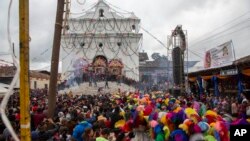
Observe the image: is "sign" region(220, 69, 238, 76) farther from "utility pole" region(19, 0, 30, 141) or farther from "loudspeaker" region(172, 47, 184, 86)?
"utility pole" region(19, 0, 30, 141)

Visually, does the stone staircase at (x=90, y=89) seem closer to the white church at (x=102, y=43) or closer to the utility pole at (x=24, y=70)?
the white church at (x=102, y=43)

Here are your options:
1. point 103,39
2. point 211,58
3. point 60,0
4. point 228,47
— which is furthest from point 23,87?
point 103,39

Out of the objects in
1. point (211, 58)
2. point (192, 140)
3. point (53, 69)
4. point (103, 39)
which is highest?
point (103, 39)

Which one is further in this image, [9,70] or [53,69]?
[9,70]

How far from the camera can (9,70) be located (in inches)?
1775

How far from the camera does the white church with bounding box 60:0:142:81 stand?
178ft

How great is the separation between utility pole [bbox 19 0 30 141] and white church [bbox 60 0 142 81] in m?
48.8

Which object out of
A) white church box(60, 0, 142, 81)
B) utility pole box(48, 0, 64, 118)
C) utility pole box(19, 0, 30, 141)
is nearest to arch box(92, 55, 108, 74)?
white church box(60, 0, 142, 81)

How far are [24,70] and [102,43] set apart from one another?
54.4 m

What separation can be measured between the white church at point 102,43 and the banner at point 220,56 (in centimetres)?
2903

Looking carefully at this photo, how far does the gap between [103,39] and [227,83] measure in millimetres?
33867

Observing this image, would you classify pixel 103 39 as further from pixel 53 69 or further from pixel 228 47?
pixel 53 69

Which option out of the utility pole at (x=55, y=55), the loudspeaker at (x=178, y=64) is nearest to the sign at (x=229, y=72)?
the loudspeaker at (x=178, y=64)

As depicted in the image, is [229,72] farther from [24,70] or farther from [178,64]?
[24,70]
